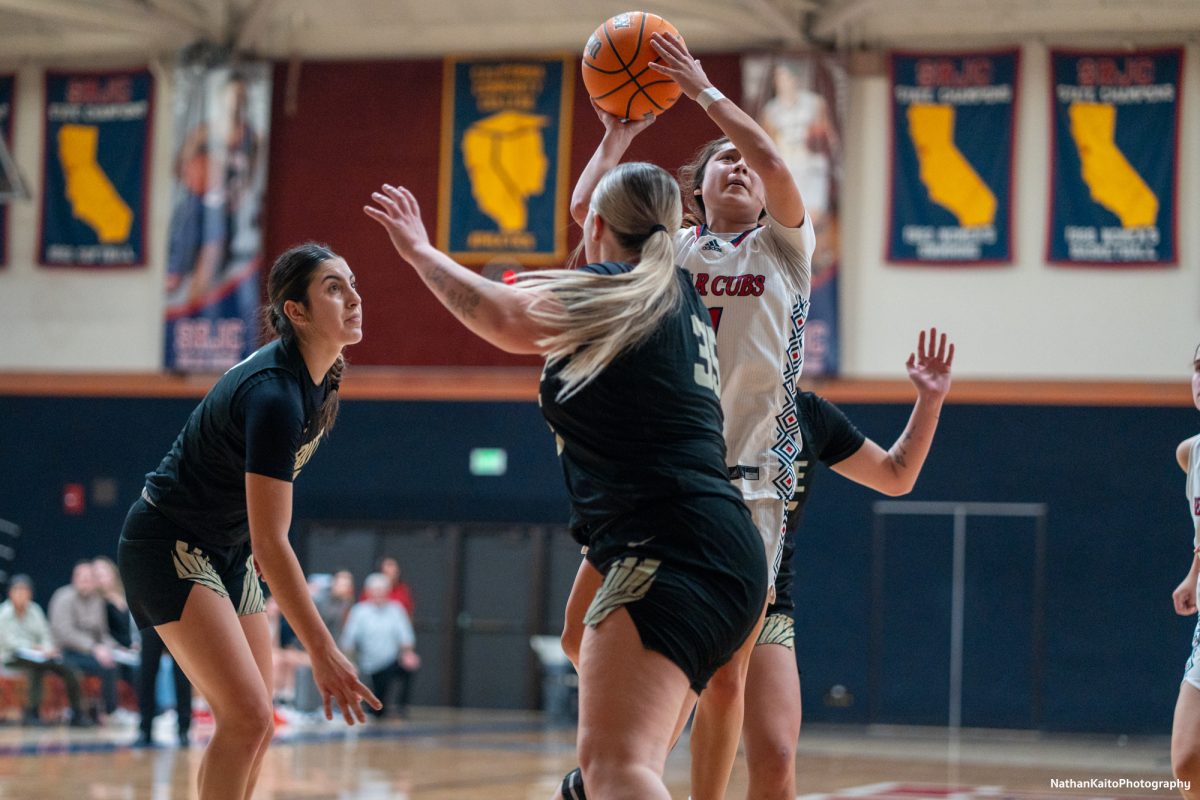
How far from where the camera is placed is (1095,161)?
52.4ft

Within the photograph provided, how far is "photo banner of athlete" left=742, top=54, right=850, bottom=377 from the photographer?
16.3 meters

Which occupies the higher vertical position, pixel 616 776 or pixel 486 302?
pixel 486 302

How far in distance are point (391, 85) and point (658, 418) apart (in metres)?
15.5

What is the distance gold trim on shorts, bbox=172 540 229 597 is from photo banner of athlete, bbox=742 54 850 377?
41.1 feet

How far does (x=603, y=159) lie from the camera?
13.3 feet

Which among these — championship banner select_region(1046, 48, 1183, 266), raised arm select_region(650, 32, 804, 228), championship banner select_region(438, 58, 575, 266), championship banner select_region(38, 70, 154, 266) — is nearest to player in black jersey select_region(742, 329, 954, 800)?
raised arm select_region(650, 32, 804, 228)

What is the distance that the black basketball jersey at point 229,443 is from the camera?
4027 mm

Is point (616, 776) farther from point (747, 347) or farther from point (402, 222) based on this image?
Answer: point (747, 347)

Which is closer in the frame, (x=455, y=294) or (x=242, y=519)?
(x=455, y=294)

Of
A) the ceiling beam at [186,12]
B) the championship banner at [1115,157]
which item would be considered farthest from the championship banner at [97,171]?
the championship banner at [1115,157]

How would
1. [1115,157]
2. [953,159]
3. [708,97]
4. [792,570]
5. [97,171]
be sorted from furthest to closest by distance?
[97,171], [953,159], [1115,157], [792,570], [708,97]

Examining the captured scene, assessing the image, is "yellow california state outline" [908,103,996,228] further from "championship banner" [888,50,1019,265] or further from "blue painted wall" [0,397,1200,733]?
"blue painted wall" [0,397,1200,733]

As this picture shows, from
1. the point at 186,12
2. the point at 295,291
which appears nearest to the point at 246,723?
the point at 295,291

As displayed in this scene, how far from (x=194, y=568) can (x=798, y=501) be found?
1959mm
